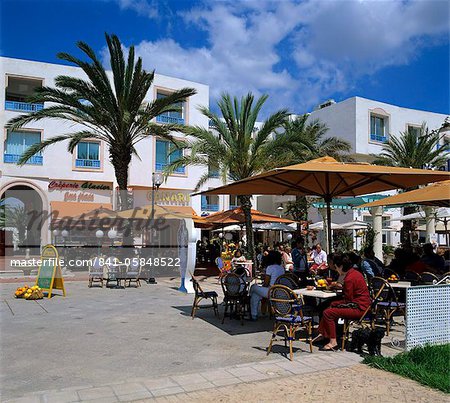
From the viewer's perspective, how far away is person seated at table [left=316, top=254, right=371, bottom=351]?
6.68 metres

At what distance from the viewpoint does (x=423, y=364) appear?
5789 mm

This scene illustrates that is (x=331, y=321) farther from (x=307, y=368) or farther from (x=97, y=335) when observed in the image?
(x=97, y=335)

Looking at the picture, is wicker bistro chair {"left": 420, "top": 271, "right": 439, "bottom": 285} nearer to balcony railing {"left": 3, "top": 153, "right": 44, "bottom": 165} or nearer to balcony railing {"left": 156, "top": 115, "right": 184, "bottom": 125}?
balcony railing {"left": 3, "top": 153, "right": 44, "bottom": 165}

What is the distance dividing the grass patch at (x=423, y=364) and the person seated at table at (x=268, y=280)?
279 centimetres

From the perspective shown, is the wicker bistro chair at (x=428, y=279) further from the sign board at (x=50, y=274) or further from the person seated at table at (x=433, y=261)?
the sign board at (x=50, y=274)

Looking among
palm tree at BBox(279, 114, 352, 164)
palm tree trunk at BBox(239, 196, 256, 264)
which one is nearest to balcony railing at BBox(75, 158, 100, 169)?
palm tree at BBox(279, 114, 352, 164)

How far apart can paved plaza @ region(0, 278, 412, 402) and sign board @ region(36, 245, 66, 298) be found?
1680mm

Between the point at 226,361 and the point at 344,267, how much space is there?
2342mm

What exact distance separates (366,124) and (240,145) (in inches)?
781

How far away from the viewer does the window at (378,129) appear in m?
35.6

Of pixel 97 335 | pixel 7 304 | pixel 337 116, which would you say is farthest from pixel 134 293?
pixel 337 116

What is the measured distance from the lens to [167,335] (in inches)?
308

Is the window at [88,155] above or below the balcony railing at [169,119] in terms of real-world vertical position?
below

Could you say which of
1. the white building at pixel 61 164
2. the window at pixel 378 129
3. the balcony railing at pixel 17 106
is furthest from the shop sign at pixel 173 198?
the window at pixel 378 129
